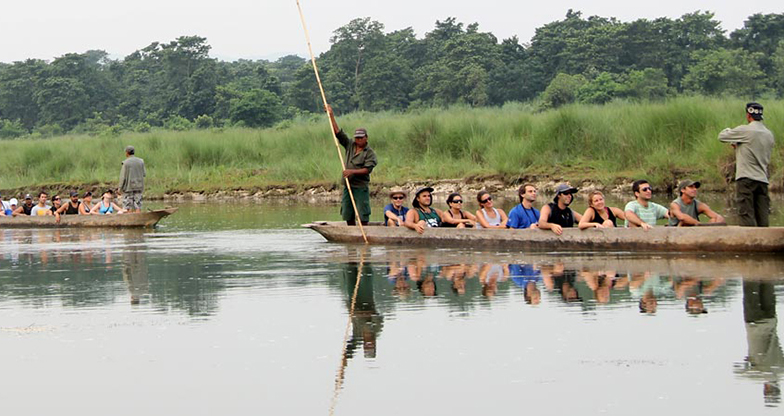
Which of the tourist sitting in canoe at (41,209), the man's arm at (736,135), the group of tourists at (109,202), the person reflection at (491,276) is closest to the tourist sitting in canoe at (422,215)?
the person reflection at (491,276)

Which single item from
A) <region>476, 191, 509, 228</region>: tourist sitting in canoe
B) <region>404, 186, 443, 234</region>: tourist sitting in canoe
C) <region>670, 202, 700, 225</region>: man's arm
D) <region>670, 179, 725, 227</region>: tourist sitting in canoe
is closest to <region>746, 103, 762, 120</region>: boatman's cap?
<region>670, 179, 725, 227</region>: tourist sitting in canoe

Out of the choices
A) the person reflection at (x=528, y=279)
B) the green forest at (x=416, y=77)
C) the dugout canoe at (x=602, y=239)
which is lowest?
the person reflection at (x=528, y=279)

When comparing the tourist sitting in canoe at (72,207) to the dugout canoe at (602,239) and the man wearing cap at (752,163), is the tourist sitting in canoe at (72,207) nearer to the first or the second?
the dugout canoe at (602,239)

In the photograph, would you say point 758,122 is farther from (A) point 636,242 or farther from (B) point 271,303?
(B) point 271,303

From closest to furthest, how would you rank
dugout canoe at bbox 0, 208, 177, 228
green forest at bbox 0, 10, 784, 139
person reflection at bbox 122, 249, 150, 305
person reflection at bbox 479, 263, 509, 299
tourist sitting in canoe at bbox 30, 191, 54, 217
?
1. person reflection at bbox 479, 263, 509, 299
2. person reflection at bbox 122, 249, 150, 305
3. dugout canoe at bbox 0, 208, 177, 228
4. tourist sitting in canoe at bbox 30, 191, 54, 217
5. green forest at bbox 0, 10, 784, 139

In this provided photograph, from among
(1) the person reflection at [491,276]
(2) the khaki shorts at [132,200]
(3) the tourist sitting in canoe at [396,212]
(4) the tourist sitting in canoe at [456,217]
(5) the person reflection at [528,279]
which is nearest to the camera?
(5) the person reflection at [528,279]

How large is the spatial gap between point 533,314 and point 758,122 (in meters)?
4.57

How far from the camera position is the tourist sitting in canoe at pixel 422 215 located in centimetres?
1500

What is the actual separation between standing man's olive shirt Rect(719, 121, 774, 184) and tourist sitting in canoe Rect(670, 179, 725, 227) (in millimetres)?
598

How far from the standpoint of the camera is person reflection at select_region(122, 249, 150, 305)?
39.0 ft

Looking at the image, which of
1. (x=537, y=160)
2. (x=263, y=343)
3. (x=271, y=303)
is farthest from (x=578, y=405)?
(x=537, y=160)

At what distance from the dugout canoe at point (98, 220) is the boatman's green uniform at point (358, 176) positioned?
15.4 ft

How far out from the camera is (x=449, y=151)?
28859 millimetres

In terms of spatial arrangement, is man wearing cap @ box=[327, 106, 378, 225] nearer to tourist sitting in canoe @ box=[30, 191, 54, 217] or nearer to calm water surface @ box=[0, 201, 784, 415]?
calm water surface @ box=[0, 201, 784, 415]
